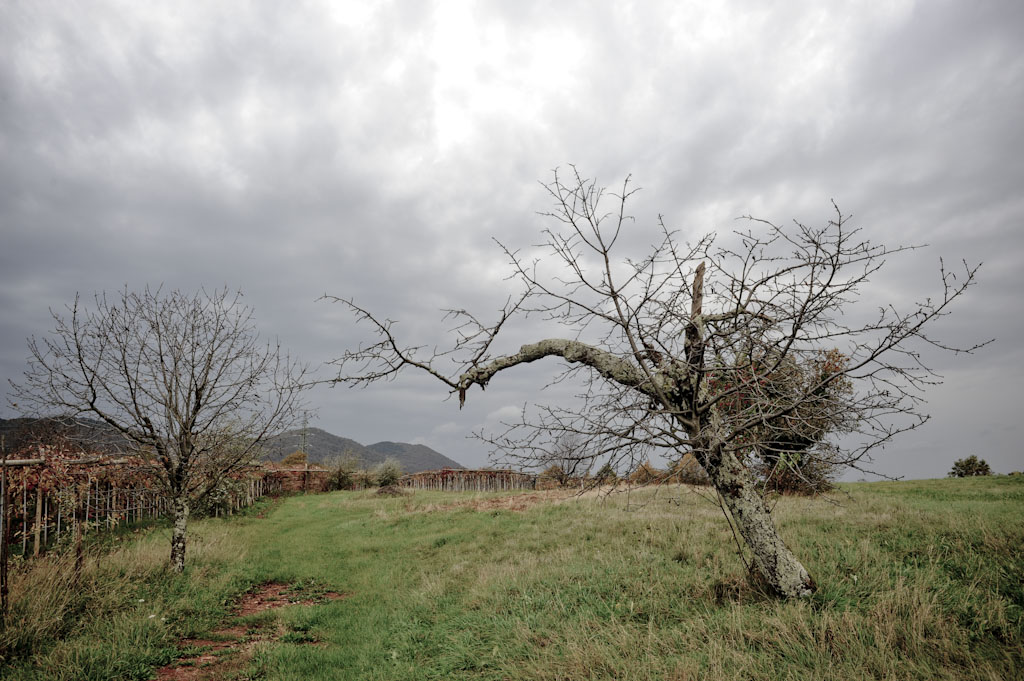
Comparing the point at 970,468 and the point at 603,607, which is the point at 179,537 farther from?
the point at 970,468

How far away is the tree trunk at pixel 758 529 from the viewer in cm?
518

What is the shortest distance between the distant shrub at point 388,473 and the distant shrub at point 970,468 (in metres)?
27.0

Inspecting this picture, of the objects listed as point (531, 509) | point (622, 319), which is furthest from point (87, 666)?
point (531, 509)

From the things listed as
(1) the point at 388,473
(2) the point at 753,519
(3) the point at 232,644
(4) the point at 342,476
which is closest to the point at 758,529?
(2) the point at 753,519

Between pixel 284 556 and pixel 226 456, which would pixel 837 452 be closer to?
pixel 226 456

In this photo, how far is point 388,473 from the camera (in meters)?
27.6

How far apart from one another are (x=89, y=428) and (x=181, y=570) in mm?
2998

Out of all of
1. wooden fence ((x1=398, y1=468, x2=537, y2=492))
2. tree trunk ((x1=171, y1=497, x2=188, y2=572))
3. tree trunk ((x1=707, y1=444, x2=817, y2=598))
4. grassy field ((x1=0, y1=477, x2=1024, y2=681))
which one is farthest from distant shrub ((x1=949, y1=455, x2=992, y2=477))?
tree trunk ((x1=171, y1=497, x2=188, y2=572))

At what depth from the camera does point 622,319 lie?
5512 mm

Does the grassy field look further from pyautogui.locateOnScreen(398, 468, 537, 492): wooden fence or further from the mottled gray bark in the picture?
pyautogui.locateOnScreen(398, 468, 537, 492): wooden fence

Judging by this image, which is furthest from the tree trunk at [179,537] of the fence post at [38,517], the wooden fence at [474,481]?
the wooden fence at [474,481]

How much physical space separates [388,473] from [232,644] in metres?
21.7

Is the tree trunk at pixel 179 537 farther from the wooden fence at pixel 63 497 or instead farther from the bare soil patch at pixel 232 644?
the bare soil patch at pixel 232 644

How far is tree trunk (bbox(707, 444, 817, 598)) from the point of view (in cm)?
518
